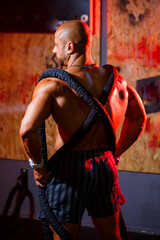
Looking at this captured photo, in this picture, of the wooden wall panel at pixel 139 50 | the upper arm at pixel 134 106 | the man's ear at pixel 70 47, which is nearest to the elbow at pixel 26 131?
the man's ear at pixel 70 47

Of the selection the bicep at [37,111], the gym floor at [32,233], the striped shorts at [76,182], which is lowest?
the gym floor at [32,233]

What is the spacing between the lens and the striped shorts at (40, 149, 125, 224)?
1.45 metres

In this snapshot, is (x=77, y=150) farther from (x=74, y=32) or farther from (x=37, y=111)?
(x=74, y=32)

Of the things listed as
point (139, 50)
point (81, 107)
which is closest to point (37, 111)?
point (81, 107)

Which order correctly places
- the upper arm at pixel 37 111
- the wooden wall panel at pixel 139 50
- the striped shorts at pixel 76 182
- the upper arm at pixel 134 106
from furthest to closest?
the wooden wall panel at pixel 139 50 < the upper arm at pixel 134 106 < the striped shorts at pixel 76 182 < the upper arm at pixel 37 111

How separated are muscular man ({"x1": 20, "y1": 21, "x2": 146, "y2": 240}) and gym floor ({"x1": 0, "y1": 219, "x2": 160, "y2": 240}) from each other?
1145 mm

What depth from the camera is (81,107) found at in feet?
4.71

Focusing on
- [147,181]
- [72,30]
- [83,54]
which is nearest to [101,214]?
[83,54]

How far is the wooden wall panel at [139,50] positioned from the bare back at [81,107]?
1.03 m

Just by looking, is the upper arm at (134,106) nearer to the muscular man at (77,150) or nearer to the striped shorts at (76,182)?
the muscular man at (77,150)

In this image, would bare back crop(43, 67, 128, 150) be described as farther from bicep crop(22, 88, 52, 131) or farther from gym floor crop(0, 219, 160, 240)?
gym floor crop(0, 219, 160, 240)

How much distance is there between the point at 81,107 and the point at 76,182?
41cm

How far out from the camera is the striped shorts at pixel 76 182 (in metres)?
1.45

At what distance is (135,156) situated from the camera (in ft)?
8.67
